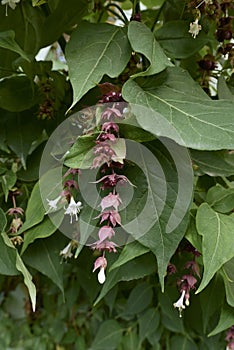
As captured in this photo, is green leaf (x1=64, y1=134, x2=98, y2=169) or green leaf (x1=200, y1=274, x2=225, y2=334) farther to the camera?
green leaf (x1=200, y1=274, x2=225, y2=334)

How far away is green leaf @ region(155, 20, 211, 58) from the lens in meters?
0.47

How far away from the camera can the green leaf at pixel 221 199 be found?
450 millimetres

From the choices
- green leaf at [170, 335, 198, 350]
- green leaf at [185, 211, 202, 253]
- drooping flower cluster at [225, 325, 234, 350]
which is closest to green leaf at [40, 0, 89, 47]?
green leaf at [185, 211, 202, 253]

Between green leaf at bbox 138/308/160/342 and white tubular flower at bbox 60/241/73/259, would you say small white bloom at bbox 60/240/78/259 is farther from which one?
green leaf at bbox 138/308/160/342

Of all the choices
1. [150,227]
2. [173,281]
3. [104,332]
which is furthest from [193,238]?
[104,332]

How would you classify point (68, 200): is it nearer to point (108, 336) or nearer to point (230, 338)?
point (230, 338)

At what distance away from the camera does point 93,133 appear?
36 centimetres

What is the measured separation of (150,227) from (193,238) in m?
0.05

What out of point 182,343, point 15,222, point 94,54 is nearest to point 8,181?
point 15,222

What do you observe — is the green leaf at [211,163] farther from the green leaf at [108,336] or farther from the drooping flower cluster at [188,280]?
the green leaf at [108,336]

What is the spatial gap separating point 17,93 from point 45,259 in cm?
16

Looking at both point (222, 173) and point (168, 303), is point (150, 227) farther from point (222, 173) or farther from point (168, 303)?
point (168, 303)

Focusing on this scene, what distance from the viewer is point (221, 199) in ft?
1.50

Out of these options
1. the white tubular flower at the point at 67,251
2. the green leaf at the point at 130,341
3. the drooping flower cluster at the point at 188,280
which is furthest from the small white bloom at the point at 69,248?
the green leaf at the point at 130,341
